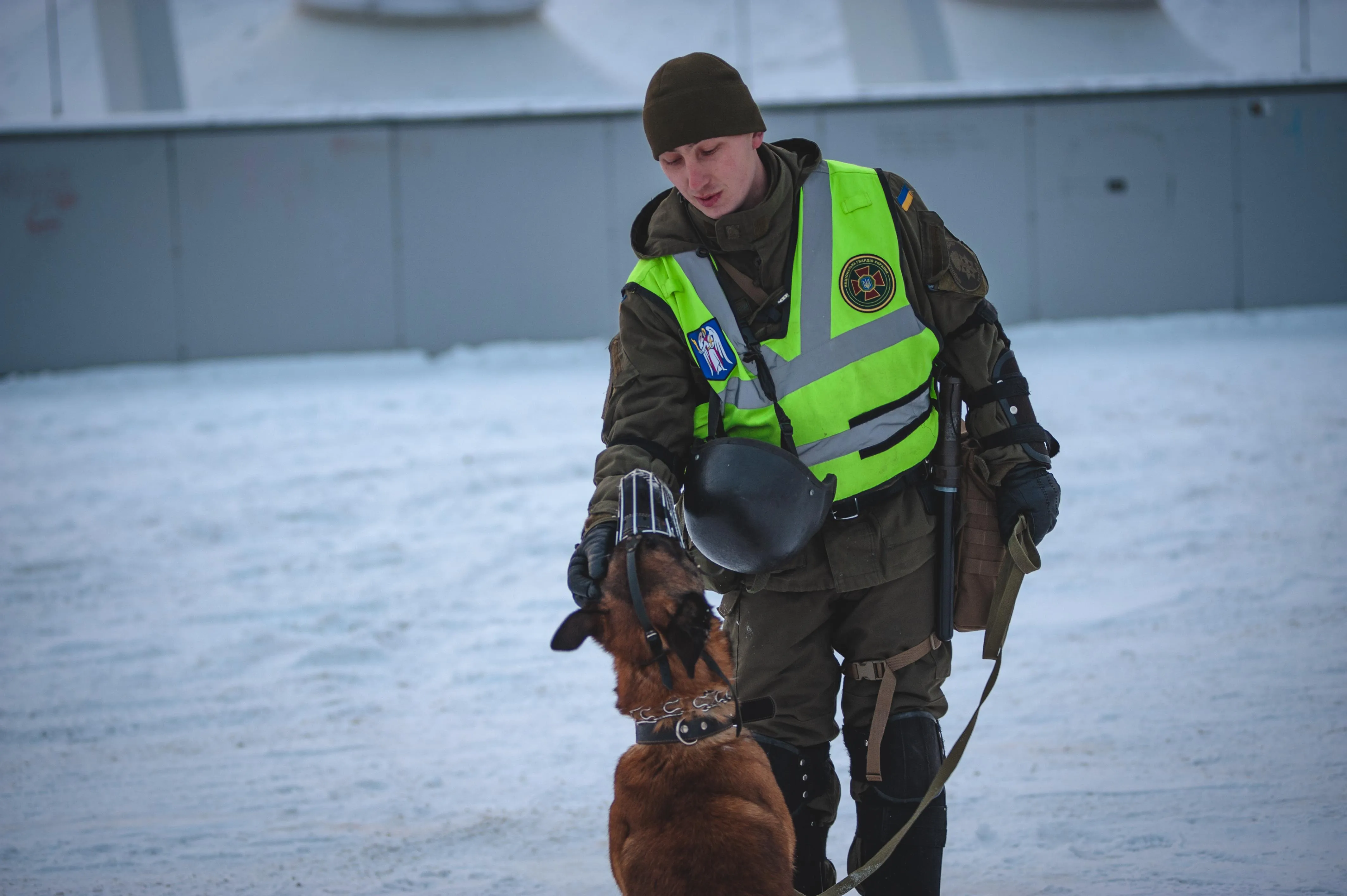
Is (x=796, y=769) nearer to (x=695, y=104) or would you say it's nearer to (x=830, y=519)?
(x=830, y=519)

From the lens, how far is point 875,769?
239cm

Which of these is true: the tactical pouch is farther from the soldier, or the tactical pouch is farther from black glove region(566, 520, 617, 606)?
black glove region(566, 520, 617, 606)

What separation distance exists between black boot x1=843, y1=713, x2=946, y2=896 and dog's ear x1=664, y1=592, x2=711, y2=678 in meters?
0.52

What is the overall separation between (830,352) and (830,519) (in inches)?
13.6

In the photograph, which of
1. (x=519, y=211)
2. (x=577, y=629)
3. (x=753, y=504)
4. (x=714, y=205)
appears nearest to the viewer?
(x=577, y=629)

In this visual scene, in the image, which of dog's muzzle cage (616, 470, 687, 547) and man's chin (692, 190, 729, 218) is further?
man's chin (692, 190, 729, 218)

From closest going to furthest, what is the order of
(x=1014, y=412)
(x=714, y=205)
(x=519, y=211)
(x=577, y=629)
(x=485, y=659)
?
(x=577, y=629)
(x=714, y=205)
(x=1014, y=412)
(x=485, y=659)
(x=519, y=211)

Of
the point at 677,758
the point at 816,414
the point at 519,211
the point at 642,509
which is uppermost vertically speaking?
the point at 519,211

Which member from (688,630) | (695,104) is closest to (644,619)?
(688,630)

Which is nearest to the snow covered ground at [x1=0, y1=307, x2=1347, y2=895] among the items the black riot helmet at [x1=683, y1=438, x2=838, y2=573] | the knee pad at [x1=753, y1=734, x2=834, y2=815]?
the knee pad at [x1=753, y1=734, x2=834, y2=815]

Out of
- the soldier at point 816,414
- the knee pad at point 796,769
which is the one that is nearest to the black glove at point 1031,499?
the soldier at point 816,414

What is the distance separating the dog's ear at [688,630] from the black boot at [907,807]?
1.70ft

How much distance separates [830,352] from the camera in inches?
90.7

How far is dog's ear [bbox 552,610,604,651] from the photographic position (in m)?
1.97
